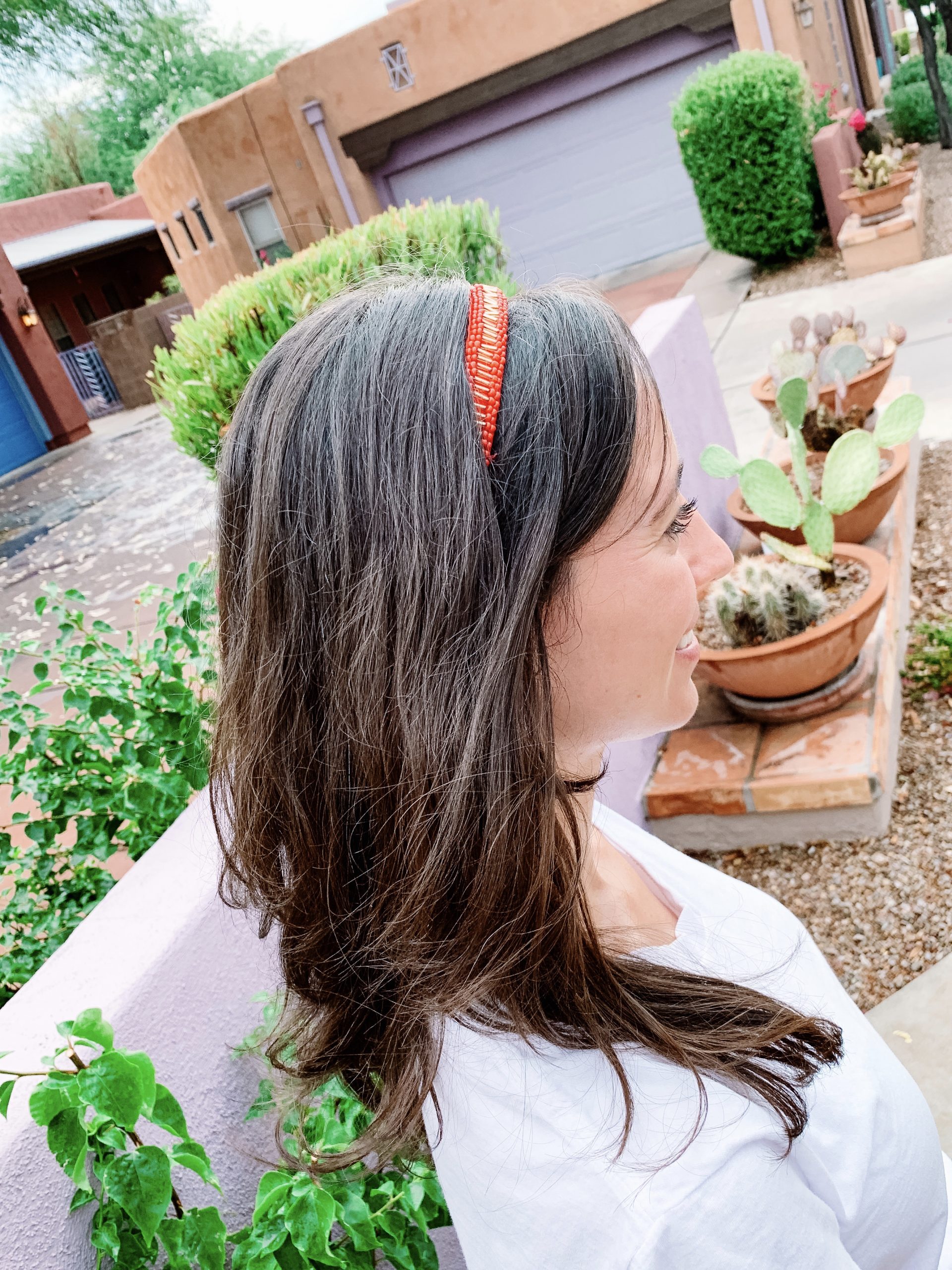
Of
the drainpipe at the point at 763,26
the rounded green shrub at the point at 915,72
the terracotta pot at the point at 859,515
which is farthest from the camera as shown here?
the rounded green shrub at the point at 915,72

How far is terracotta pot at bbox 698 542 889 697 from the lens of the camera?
2.47m

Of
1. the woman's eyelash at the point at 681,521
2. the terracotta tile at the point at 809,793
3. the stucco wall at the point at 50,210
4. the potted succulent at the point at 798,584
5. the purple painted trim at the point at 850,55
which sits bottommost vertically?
the terracotta tile at the point at 809,793

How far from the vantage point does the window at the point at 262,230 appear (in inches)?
583

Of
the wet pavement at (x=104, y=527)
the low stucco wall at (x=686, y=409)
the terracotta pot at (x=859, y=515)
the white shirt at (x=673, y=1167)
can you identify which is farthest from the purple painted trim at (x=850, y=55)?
the white shirt at (x=673, y=1167)

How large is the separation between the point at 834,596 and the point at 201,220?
15.5 meters

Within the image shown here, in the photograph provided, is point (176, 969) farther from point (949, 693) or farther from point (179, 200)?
point (179, 200)

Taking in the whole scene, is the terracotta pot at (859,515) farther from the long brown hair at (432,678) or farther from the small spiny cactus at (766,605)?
the long brown hair at (432,678)

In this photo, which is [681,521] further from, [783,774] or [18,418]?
[18,418]

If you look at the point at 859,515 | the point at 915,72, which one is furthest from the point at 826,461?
the point at 915,72

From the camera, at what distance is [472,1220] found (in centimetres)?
91

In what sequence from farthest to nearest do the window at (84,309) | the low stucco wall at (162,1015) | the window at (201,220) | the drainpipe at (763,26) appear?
1. the window at (84,309)
2. the window at (201,220)
3. the drainpipe at (763,26)
4. the low stucco wall at (162,1015)

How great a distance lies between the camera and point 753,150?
8852 mm

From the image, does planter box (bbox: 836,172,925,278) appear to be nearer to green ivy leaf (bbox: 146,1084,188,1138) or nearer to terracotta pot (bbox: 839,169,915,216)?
terracotta pot (bbox: 839,169,915,216)

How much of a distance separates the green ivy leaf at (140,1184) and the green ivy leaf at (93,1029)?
12cm
